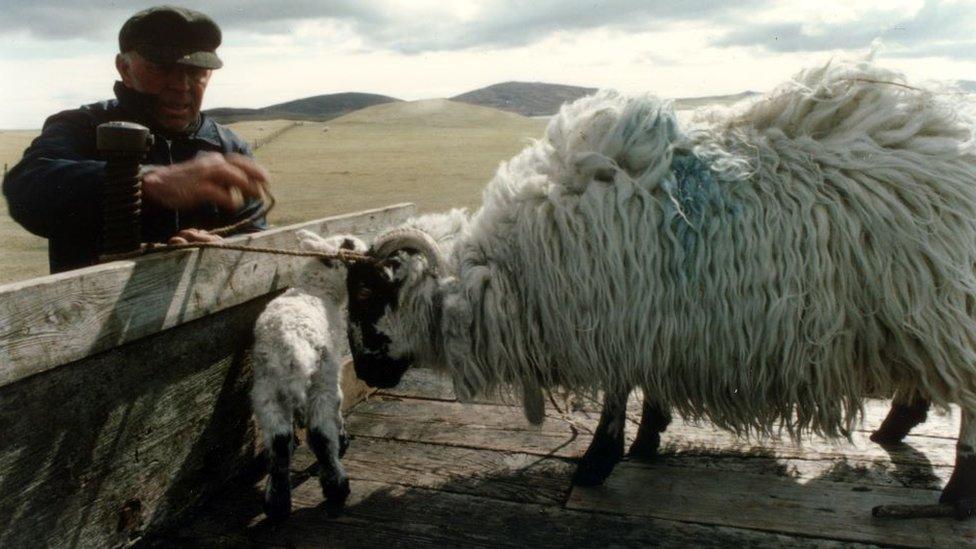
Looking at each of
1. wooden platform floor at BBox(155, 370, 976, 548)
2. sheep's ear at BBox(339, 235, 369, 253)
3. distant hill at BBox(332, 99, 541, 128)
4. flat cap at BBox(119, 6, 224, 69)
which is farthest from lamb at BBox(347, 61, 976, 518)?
distant hill at BBox(332, 99, 541, 128)

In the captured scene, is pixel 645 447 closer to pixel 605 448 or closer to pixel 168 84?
pixel 605 448

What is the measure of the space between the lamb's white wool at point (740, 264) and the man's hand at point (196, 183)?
0.72m

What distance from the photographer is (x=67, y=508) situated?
203cm

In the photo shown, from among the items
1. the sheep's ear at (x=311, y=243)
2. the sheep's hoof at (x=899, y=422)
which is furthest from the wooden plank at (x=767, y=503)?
the sheep's ear at (x=311, y=243)

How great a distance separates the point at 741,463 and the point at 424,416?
1480 millimetres

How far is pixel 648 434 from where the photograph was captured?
9.82 feet

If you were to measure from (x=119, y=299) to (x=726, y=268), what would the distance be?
1.96m

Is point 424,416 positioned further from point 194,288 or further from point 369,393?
point 194,288

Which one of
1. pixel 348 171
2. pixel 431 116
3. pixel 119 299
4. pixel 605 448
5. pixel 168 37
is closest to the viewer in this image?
pixel 119 299

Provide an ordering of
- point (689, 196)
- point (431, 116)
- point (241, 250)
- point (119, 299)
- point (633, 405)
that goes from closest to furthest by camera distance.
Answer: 1. point (119, 299)
2. point (689, 196)
3. point (241, 250)
4. point (633, 405)
5. point (431, 116)

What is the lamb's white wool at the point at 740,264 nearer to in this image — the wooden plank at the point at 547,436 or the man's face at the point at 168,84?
the wooden plank at the point at 547,436

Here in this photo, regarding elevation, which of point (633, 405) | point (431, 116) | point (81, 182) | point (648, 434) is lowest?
point (633, 405)

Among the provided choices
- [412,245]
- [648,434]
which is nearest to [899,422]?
[648,434]

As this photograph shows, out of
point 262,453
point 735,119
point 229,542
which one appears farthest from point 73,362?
point 735,119
